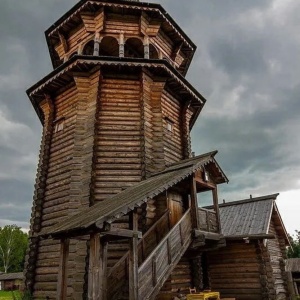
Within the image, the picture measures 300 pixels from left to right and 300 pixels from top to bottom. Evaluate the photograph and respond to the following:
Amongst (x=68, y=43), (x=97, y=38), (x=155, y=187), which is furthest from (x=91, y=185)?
(x=68, y=43)

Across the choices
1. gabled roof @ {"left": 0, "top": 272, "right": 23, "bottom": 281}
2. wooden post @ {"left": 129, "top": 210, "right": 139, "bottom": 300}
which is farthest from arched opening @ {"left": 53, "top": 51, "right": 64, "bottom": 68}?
gabled roof @ {"left": 0, "top": 272, "right": 23, "bottom": 281}

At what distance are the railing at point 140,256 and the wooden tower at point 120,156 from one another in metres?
0.03

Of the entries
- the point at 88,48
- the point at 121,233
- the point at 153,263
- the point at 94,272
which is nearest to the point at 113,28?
the point at 88,48

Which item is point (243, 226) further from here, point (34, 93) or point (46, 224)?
point (34, 93)

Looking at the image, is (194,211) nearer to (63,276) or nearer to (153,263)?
(153,263)

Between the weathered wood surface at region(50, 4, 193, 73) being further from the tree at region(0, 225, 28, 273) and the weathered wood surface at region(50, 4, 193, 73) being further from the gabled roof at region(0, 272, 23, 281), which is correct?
the tree at region(0, 225, 28, 273)

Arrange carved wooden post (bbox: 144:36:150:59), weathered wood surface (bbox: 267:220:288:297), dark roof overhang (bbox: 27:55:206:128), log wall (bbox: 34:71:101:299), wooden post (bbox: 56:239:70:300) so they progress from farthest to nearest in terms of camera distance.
A: weathered wood surface (bbox: 267:220:288:297), carved wooden post (bbox: 144:36:150:59), dark roof overhang (bbox: 27:55:206:128), log wall (bbox: 34:71:101:299), wooden post (bbox: 56:239:70:300)

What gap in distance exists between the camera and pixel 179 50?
55.3ft

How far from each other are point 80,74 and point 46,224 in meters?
6.54

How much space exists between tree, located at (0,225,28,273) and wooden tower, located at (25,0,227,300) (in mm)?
57756

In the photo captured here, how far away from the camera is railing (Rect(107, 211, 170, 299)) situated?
8149 millimetres

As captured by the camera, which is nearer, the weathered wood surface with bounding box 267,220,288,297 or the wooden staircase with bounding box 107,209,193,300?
the wooden staircase with bounding box 107,209,193,300

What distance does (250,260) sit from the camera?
14.4 m

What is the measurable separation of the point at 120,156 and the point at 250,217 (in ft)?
29.4
